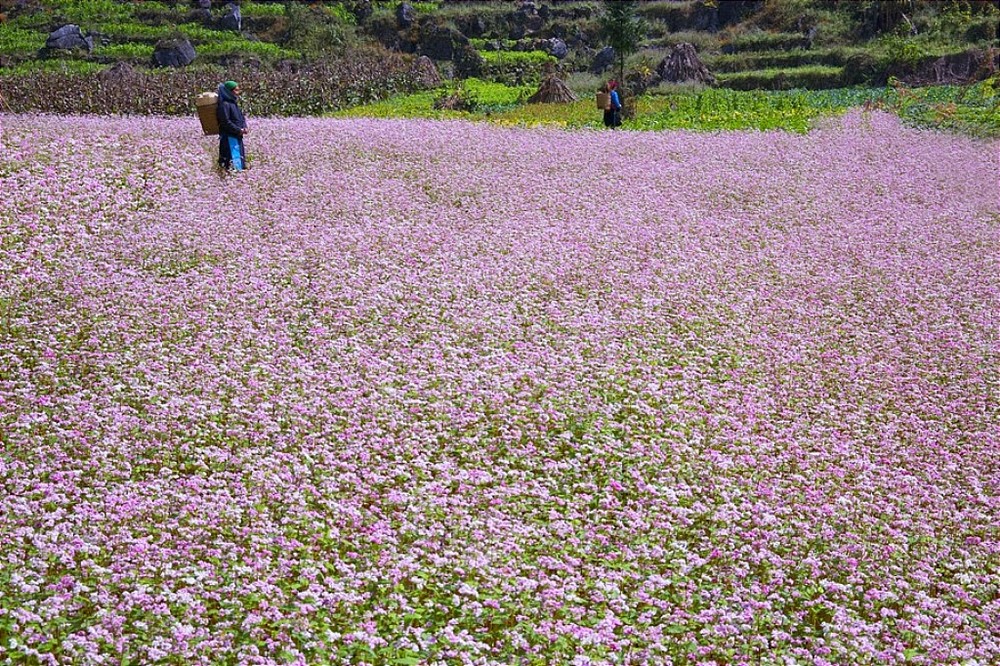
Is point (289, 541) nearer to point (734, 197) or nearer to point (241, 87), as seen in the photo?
point (734, 197)

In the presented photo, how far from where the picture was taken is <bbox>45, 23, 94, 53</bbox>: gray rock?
157 ft

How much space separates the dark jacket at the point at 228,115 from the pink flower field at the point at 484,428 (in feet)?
4.37

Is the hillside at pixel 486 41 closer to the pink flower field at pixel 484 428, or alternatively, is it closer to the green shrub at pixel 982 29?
the green shrub at pixel 982 29

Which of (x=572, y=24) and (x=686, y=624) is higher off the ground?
(x=572, y=24)

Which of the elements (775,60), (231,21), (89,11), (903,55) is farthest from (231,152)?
(89,11)

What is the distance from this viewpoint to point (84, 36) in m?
50.0

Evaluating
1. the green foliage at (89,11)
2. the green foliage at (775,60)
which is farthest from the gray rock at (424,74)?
the green foliage at (89,11)

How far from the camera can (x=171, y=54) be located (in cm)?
4566

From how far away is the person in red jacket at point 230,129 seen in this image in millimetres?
18859

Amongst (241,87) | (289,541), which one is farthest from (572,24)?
(289,541)

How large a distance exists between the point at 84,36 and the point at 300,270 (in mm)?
43352

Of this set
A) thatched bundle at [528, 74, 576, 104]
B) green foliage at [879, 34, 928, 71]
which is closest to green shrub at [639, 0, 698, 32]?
green foliage at [879, 34, 928, 71]

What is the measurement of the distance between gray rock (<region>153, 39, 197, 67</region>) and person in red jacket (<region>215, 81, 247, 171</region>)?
28986mm

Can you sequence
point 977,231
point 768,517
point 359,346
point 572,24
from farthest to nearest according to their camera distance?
point 572,24 → point 977,231 → point 359,346 → point 768,517
